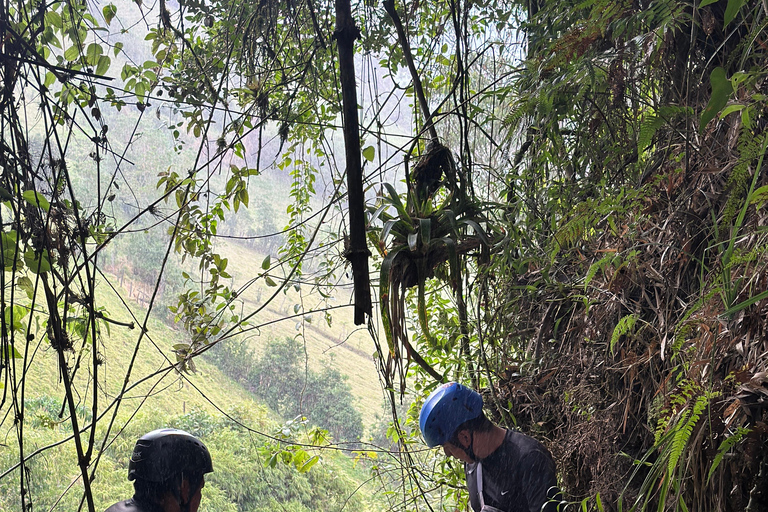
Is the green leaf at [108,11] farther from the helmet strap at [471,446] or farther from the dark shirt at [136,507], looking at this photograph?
the helmet strap at [471,446]

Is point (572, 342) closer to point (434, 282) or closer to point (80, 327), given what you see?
point (434, 282)

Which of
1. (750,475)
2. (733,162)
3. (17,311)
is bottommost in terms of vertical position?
(750,475)

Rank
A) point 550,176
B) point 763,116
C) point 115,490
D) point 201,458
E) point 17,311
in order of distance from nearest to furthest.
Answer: point 763,116, point 17,311, point 201,458, point 550,176, point 115,490

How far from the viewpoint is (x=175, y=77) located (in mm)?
2096

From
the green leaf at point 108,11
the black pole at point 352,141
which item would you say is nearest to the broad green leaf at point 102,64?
the green leaf at point 108,11

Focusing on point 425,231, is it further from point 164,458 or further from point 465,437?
point 164,458

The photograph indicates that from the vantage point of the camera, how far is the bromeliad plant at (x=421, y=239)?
1600 millimetres

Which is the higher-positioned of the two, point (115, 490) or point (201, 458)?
point (201, 458)

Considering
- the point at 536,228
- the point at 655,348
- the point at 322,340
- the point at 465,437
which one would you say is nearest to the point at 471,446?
the point at 465,437

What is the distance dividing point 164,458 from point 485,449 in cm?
75

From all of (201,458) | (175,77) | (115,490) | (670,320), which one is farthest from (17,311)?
(115,490)

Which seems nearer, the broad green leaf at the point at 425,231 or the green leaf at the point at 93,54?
the green leaf at the point at 93,54

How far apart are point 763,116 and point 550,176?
896 mm

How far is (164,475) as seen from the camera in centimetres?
133
